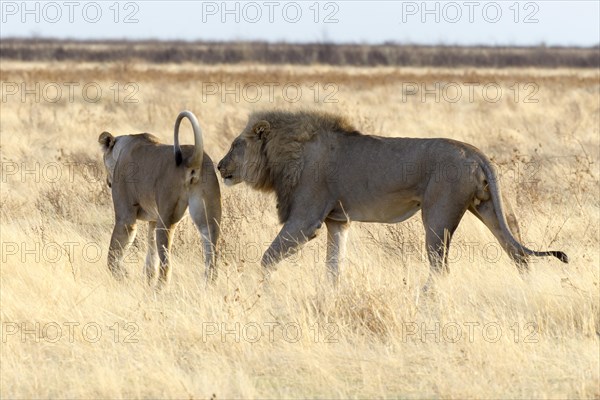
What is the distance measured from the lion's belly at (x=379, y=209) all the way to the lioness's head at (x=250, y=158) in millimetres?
669

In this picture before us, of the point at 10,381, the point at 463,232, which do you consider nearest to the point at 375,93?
the point at 463,232

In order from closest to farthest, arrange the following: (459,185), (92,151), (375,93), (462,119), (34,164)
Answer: (459,185) < (34,164) < (92,151) < (462,119) < (375,93)

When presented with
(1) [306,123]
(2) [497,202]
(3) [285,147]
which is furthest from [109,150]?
(2) [497,202]

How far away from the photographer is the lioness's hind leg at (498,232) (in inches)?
306

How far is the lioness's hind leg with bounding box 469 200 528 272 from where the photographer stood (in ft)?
25.5

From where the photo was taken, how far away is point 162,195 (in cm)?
792

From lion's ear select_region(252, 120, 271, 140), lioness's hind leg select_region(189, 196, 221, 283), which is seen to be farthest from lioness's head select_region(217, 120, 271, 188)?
lioness's hind leg select_region(189, 196, 221, 283)

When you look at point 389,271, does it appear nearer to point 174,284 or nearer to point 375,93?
point 174,284

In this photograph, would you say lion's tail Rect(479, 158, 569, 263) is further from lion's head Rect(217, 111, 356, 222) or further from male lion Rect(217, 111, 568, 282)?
lion's head Rect(217, 111, 356, 222)

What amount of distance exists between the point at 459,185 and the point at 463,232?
239cm

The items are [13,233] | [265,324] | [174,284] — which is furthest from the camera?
[13,233]

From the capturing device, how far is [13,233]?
9.67 metres

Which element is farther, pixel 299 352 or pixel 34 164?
pixel 34 164

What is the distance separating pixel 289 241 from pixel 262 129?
0.94 metres
